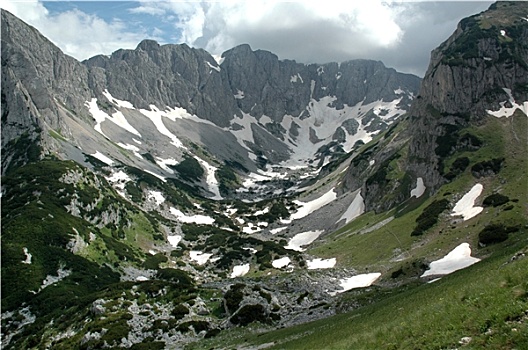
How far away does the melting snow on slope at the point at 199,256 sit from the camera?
458ft

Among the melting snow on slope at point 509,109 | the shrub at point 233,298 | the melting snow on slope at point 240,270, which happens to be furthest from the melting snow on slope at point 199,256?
the melting snow on slope at point 509,109

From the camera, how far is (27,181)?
128 meters

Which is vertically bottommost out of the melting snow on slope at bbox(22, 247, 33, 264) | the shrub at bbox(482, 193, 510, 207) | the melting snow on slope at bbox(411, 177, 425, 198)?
the shrub at bbox(482, 193, 510, 207)

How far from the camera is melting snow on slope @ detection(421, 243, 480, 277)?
65.4 m

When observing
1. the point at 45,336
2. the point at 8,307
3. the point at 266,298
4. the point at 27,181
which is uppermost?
the point at 27,181

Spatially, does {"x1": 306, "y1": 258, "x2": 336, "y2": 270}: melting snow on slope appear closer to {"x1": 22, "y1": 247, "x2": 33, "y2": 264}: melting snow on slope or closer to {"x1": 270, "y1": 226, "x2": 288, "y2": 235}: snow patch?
{"x1": 22, "y1": 247, "x2": 33, "y2": 264}: melting snow on slope

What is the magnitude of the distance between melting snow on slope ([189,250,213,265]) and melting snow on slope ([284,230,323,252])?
101 feet

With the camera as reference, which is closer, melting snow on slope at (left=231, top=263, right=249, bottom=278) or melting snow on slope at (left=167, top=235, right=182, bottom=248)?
melting snow on slope at (left=231, top=263, right=249, bottom=278)

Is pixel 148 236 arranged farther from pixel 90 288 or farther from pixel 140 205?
pixel 90 288

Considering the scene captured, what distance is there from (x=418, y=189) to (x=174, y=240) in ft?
305

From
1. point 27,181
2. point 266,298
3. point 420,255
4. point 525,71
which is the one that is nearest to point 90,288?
point 266,298

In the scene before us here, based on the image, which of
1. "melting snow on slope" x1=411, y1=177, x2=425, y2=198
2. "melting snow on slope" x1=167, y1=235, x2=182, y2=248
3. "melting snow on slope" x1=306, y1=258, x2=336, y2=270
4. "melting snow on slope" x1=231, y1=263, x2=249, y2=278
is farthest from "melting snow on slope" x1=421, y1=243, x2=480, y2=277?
"melting snow on slope" x1=167, y1=235, x2=182, y2=248

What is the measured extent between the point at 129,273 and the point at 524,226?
9438 cm

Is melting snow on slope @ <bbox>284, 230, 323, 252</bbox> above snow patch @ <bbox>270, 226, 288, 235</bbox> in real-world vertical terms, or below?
below
